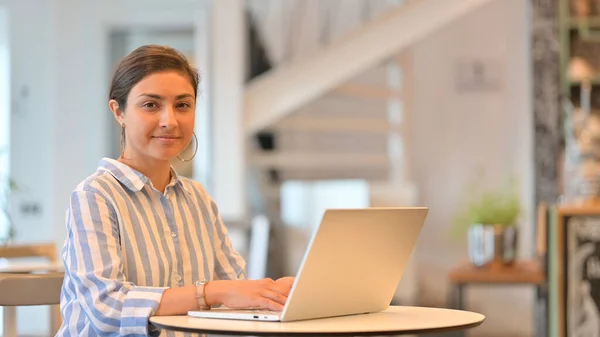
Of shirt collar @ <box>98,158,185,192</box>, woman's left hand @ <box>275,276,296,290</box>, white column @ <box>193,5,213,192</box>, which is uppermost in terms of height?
white column @ <box>193,5,213,192</box>

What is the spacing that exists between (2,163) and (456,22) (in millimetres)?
4052

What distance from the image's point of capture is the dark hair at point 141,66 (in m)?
1.88

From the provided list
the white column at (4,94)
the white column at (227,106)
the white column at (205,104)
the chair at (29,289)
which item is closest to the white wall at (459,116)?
the white column at (227,106)

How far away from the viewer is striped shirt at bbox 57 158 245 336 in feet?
5.61

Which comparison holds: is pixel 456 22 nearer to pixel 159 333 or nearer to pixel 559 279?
pixel 559 279

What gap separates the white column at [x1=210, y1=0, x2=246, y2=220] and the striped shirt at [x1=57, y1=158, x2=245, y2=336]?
160 inches

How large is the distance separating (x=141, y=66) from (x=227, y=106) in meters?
4.34

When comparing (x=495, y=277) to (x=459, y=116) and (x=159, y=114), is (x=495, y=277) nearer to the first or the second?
(x=159, y=114)

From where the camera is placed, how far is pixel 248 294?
172cm

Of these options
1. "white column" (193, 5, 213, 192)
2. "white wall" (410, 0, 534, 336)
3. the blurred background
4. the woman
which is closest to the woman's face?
the woman

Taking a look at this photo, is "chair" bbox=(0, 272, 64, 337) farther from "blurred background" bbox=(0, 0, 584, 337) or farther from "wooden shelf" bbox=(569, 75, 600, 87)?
"wooden shelf" bbox=(569, 75, 600, 87)

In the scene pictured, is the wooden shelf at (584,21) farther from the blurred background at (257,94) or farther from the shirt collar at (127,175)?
the shirt collar at (127,175)

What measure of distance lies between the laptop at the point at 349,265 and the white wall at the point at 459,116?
6.49 meters

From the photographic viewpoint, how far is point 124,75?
6.22 feet
